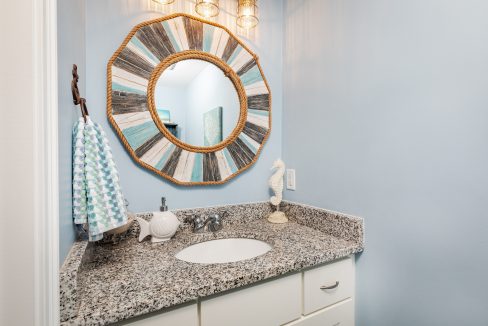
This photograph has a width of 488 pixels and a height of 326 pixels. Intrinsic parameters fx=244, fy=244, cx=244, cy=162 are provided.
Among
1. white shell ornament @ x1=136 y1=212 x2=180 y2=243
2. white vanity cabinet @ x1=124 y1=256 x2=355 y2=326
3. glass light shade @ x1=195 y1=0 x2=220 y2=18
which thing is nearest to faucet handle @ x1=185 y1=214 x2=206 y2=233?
white shell ornament @ x1=136 y1=212 x2=180 y2=243

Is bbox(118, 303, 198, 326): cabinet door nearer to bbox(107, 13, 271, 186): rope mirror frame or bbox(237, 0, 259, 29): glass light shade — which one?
bbox(107, 13, 271, 186): rope mirror frame

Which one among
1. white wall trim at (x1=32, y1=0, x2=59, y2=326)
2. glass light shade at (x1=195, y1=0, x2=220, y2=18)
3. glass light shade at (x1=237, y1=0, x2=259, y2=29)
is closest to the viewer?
white wall trim at (x1=32, y1=0, x2=59, y2=326)

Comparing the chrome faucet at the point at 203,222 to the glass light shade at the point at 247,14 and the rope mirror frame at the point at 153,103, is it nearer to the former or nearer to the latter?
the rope mirror frame at the point at 153,103

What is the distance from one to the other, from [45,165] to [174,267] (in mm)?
487

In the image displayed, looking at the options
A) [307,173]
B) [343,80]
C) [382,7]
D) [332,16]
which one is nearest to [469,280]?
[307,173]

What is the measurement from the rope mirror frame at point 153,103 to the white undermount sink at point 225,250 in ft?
0.97

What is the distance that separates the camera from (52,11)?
42 cm

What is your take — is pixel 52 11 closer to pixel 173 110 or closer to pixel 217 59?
pixel 173 110

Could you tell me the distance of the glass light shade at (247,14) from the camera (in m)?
1.21

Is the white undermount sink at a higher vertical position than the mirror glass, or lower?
lower

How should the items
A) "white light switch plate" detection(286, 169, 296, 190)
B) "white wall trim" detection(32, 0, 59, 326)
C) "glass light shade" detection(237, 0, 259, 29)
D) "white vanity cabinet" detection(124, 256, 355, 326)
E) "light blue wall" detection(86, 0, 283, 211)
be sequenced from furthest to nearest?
"white light switch plate" detection(286, 169, 296, 190)
"glass light shade" detection(237, 0, 259, 29)
"light blue wall" detection(86, 0, 283, 211)
"white vanity cabinet" detection(124, 256, 355, 326)
"white wall trim" detection(32, 0, 59, 326)

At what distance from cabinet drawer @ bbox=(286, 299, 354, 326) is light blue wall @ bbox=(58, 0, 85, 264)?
0.77 metres

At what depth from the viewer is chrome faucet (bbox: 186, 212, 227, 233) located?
113 centimetres

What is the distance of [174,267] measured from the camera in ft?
2.48
